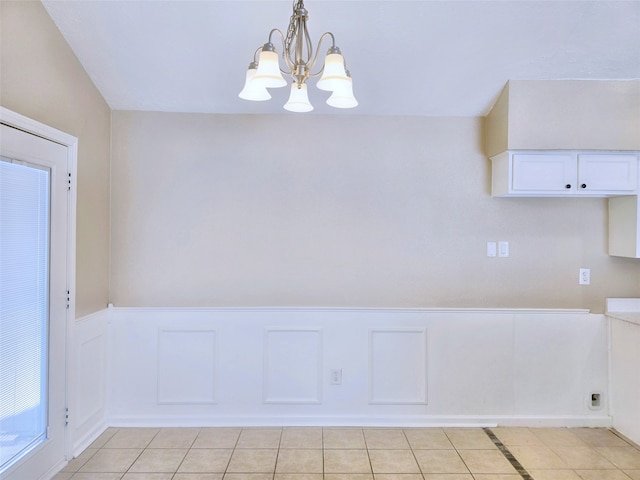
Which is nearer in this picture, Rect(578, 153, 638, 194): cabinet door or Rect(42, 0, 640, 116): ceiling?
Rect(42, 0, 640, 116): ceiling

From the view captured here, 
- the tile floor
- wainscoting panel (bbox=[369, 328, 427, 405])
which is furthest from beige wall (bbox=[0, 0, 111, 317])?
wainscoting panel (bbox=[369, 328, 427, 405])

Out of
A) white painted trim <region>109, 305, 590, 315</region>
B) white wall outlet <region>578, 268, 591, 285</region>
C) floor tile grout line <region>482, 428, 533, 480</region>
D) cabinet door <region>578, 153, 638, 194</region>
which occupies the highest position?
cabinet door <region>578, 153, 638, 194</region>

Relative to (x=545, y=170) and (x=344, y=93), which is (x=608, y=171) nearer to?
(x=545, y=170)

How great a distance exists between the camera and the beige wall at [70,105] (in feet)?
6.43

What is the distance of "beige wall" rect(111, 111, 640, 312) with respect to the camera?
2.96 m

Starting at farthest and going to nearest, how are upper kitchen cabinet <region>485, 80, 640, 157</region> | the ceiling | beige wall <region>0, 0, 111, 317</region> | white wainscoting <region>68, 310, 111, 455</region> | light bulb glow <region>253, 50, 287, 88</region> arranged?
upper kitchen cabinet <region>485, 80, 640, 157</region>, white wainscoting <region>68, 310, 111, 455</region>, the ceiling, beige wall <region>0, 0, 111, 317</region>, light bulb glow <region>253, 50, 287, 88</region>

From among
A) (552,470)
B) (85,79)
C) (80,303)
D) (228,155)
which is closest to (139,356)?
(80,303)

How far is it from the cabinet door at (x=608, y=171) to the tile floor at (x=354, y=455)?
168cm

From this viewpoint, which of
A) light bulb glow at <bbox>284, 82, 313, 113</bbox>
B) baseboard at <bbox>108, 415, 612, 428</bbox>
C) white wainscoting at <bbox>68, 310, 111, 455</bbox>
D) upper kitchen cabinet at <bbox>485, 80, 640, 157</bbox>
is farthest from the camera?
baseboard at <bbox>108, 415, 612, 428</bbox>

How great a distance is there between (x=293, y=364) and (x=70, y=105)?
7.13 feet

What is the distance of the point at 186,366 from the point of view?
9.58 feet

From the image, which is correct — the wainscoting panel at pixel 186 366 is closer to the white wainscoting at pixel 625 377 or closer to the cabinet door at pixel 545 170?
the cabinet door at pixel 545 170

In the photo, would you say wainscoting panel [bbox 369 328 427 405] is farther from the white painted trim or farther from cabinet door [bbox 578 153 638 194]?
cabinet door [bbox 578 153 638 194]

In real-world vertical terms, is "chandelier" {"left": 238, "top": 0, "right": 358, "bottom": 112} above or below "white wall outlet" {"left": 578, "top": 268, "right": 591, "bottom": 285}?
above
